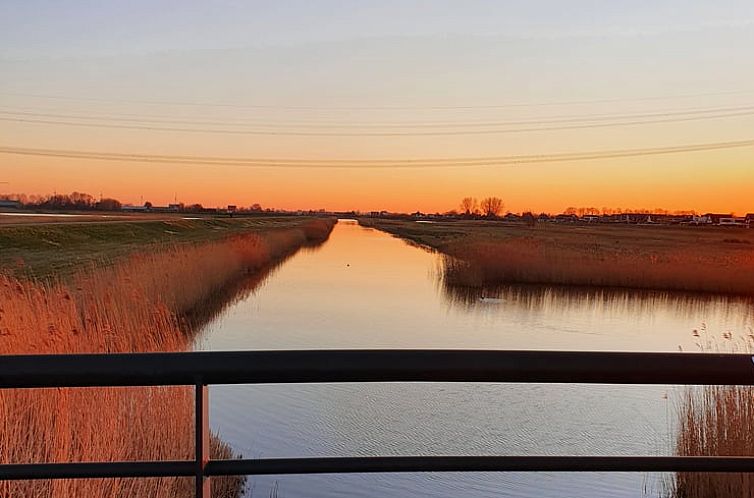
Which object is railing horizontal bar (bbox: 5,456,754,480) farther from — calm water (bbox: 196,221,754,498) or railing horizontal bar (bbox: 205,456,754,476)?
calm water (bbox: 196,221,754,498)

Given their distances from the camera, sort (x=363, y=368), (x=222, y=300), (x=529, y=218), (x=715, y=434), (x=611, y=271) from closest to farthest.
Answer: (x=363, y=368), (x=715, y=434), (x=222, y=300), (x=611, y=271), (x=529, y=218)

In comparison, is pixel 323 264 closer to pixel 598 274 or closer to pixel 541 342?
pixel 598 274

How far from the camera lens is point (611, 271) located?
76.3 feet

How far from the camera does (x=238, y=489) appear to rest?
6.53 meters

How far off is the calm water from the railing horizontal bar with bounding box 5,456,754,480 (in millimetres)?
5492

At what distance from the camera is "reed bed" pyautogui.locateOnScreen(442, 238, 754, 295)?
72.1ft

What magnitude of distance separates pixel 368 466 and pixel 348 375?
18 cm

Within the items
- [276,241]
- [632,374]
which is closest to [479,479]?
[632,374]

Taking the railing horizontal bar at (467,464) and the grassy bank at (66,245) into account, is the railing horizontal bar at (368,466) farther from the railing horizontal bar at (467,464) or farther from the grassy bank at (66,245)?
the grassy bank at (66,245)

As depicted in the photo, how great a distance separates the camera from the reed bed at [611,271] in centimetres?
2197

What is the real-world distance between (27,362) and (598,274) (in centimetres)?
2300

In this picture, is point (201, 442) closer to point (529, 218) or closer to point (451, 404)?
point (451, 404)

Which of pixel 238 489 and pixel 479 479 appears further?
pixel 479 479

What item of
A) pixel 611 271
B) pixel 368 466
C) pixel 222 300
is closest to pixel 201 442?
pixel 368 466
